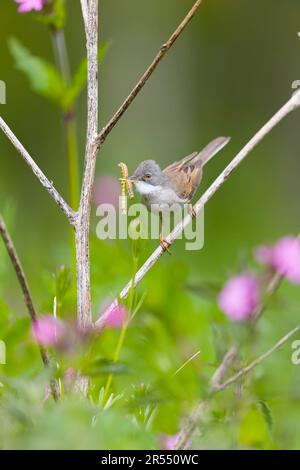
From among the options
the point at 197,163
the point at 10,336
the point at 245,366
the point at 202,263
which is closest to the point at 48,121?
the point at 202,263

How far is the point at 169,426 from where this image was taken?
279cm

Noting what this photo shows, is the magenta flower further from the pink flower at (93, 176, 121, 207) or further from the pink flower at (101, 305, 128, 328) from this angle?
the pink flower at (93, 176, 121, 207)

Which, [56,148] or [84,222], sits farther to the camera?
[56,148]

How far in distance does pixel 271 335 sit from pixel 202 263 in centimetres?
324

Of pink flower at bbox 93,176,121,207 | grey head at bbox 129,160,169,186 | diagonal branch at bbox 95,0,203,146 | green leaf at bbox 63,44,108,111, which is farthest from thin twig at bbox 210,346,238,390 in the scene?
pink flower at bbox 93,176,121,207

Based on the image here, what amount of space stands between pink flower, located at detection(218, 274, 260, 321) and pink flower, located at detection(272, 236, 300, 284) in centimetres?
9

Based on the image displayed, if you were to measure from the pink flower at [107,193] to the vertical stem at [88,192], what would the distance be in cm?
190

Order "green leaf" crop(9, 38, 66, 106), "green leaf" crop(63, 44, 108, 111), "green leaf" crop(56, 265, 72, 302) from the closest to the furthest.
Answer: "green leaf" crop(56, 265, 72, 302), "green leaf" crop(63, 44, 108, 111), "green leaf" crop(9, 38, 66, 106)

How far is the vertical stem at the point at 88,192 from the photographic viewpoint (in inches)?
91.7

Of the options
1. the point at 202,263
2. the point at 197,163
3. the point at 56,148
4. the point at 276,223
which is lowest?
the point at 197,163

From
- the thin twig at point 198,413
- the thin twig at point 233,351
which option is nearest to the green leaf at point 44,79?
the thin twig at point 233,351

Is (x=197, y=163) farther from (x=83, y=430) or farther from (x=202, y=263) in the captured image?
(x=202, y=263)

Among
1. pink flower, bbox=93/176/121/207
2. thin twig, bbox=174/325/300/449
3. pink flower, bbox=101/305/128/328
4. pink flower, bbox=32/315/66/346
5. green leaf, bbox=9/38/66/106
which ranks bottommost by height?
thin twig, bbox=174/325/300/449

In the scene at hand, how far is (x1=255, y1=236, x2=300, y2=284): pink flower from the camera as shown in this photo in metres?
2.15
